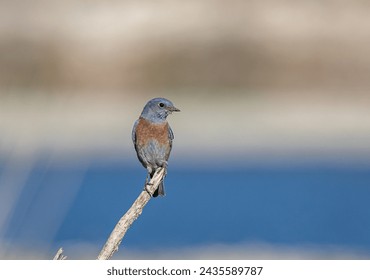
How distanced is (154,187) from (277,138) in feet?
5.68

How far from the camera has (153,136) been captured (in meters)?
1.49

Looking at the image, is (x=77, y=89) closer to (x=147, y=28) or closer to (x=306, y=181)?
(x=306, y=181)

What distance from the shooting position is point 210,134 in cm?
289

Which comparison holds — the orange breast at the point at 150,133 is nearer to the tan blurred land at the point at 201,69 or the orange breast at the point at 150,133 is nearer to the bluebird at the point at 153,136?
the bluebird at the point at 153,136

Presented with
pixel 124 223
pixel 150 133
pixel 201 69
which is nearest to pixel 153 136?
pixel 150 133

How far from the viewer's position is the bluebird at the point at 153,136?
56.5 inches

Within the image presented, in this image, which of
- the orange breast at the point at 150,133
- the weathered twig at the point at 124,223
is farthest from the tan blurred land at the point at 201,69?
the weathered twig at the point at 124,223

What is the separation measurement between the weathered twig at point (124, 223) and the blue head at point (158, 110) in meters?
0.20

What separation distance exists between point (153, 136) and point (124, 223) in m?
0.41

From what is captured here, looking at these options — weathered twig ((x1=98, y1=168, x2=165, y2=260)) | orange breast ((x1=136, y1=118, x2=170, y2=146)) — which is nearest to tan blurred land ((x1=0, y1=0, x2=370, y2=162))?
orange breast ((x1=136, y1=118, x2=170, y2=146))

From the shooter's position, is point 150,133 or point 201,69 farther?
point 201,69

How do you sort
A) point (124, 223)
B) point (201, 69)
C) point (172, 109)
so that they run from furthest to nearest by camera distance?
1. point (201, 69)
2. point (172, 109)
3. point (124, 223)

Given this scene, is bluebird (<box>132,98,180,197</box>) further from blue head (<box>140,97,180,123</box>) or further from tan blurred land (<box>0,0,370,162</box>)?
tan blurred land (<box>0,0,370,162</box>)

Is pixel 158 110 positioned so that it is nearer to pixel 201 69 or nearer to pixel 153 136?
pixel 153 136
